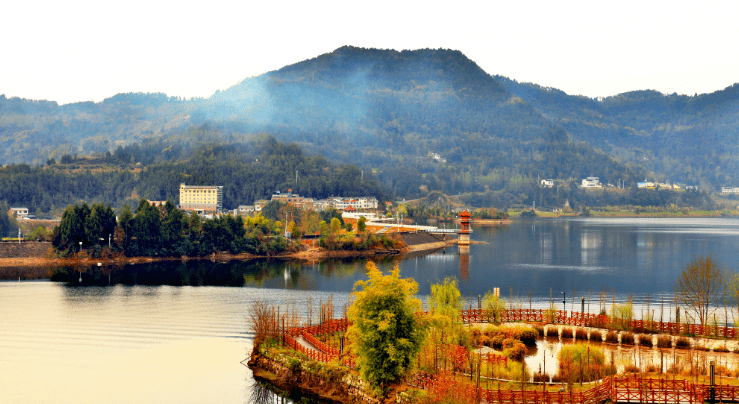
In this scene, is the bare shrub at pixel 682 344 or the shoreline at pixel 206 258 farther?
the shoreline at pixel 206 258

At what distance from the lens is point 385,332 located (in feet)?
61.5

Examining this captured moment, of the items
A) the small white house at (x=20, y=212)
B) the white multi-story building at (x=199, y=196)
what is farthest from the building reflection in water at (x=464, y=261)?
the small white house at (x=20, y=212)

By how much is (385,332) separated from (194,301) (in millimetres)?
22988

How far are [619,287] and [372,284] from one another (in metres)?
32.4

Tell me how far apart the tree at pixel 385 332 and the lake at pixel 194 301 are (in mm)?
5403

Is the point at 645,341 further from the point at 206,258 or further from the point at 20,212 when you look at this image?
the point at 20,212

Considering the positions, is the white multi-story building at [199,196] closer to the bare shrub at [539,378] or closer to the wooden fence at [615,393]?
the bare shrub at [539,378]

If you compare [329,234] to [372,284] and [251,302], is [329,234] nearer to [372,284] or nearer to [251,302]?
[251,302]

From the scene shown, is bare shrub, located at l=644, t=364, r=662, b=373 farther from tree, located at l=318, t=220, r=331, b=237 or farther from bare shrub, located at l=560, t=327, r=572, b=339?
tree, located at l=318, t=220, r=331, b=237

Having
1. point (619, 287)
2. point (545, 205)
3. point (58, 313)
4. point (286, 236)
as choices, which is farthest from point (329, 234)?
point (545, 205)

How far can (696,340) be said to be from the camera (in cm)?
2453

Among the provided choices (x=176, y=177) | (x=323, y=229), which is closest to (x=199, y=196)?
(x=176, y=177)

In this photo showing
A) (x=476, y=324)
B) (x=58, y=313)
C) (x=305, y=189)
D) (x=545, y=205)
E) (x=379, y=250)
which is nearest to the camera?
(x=476, y=324)

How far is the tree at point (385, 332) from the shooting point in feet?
61.3
